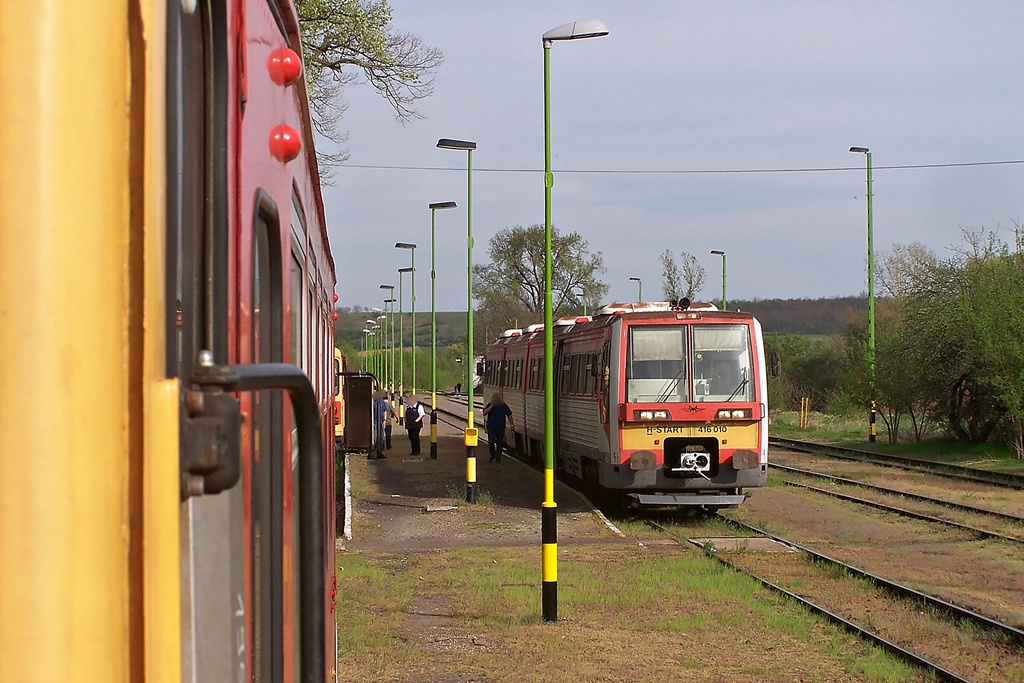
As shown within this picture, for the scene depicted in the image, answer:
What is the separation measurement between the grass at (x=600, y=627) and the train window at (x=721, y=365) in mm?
3782

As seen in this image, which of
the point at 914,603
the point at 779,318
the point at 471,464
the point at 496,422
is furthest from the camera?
the point at 779,318

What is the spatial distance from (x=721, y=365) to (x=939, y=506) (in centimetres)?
438

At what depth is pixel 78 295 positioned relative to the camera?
113 centimetres

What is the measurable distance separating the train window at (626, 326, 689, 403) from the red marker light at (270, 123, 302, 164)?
1506 cm

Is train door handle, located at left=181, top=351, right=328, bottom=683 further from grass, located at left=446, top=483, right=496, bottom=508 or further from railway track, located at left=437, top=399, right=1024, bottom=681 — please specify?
grass, located at left=446, top=483, right=496, bottom=508

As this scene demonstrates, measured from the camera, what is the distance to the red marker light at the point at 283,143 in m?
2.21

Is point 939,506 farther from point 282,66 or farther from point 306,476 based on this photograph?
point 306,476

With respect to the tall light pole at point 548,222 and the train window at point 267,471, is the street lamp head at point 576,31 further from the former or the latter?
the train window at point 267,471

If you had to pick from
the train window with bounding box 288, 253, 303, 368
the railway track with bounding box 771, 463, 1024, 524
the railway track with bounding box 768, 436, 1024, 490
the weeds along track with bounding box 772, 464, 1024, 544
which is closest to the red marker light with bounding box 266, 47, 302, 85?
the train window with bounding box 288, 253, 303, 368

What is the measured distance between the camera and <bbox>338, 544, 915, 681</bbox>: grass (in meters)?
9.05

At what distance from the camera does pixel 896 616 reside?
35.3 ft

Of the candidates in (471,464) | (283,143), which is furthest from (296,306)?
(471,464)

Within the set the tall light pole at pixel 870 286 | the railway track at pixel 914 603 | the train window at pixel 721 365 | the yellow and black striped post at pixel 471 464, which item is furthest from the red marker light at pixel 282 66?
the tall light pole at pixel 870 286

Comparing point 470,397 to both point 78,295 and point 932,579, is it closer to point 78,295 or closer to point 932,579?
point 932,579
